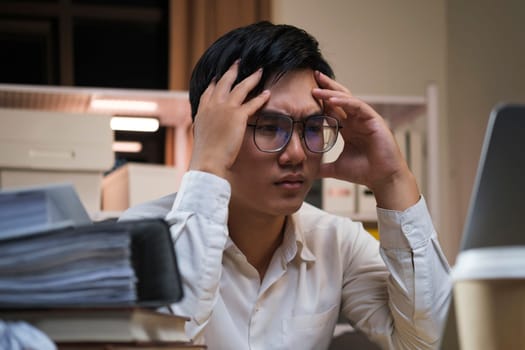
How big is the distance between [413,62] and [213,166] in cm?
266

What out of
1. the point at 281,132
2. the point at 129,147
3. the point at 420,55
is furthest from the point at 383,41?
the point at 281,132

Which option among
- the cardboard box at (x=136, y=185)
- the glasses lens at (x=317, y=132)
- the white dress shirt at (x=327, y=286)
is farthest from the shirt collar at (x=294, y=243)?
the cardboard box at (x=136, y=185)

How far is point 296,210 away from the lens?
1.29 metres

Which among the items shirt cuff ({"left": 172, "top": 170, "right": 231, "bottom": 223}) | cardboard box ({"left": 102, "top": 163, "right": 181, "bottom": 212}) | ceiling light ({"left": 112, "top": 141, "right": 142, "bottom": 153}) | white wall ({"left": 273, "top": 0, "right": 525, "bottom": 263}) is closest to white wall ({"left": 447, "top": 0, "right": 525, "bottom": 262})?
white wall ({"left": 273, "top": 0, "right": 525, "bottom": 263})

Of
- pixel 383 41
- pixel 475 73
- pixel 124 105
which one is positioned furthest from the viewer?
pixel 383 41

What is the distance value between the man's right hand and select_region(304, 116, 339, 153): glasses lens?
0.09m

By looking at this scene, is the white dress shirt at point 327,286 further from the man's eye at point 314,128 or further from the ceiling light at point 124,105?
the ceiling light at point 124,105

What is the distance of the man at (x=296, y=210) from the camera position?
4.09 ft

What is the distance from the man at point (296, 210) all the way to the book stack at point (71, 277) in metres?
0.49

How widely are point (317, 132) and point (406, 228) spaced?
0.23 metres

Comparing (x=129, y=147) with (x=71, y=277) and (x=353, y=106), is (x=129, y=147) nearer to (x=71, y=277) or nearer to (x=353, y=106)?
(x=353, y=106)

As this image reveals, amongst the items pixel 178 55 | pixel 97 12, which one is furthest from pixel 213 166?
pixel 97 12

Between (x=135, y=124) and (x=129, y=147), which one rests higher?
(x=135, y=124)

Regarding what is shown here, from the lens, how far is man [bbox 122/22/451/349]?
1.25 metres
